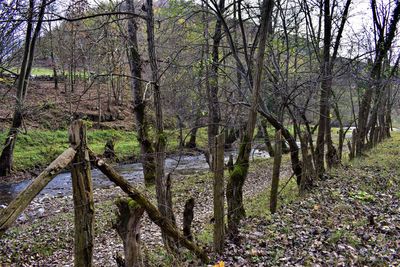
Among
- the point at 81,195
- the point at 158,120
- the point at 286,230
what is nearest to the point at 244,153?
the point at 286,230

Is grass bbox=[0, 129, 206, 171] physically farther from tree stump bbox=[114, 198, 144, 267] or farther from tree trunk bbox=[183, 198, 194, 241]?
tree stump bbox=[114, 198, 144, 267]

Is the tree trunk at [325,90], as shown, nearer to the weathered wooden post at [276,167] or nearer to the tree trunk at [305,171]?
the tree trunk at [305,171]

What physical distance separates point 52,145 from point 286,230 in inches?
716

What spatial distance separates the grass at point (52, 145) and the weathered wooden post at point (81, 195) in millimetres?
13053

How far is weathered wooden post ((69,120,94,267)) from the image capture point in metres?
3.16

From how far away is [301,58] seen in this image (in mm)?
13570

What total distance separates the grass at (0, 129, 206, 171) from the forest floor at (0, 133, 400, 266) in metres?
7.30

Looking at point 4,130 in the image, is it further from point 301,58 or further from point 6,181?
point 301,58

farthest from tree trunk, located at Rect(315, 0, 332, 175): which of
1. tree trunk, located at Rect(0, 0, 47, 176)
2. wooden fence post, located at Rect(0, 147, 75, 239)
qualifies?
tree trunk, located at Rect(0, 0, 47, 176)

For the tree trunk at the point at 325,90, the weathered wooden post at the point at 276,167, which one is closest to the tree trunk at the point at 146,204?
the weathered wooden post at the point at 276,167

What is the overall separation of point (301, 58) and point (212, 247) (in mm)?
10112

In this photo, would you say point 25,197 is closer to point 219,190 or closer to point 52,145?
point 219,190

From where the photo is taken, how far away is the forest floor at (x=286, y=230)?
5.00 metres

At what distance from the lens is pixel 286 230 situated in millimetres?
6105
